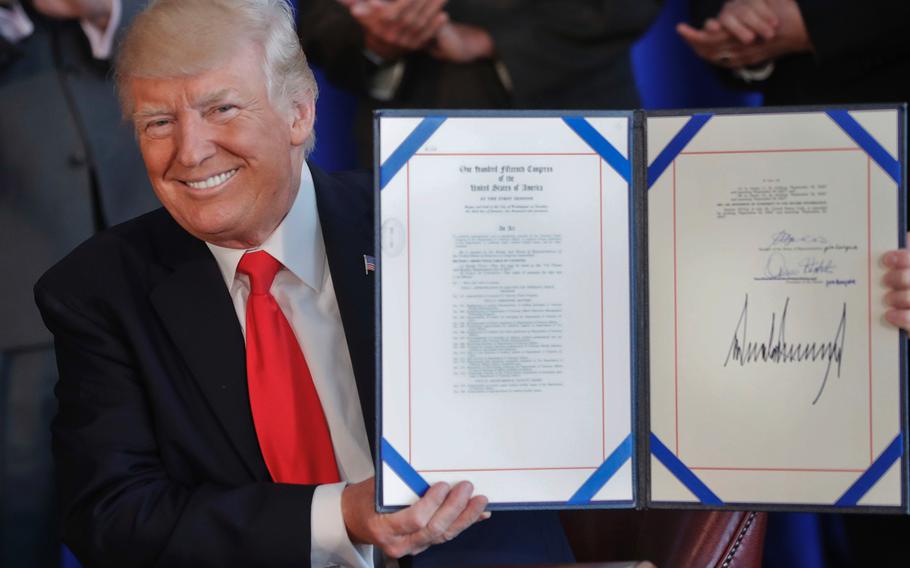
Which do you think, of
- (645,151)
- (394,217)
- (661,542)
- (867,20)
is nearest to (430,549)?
(661,542)

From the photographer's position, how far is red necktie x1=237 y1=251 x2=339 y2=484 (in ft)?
5.25

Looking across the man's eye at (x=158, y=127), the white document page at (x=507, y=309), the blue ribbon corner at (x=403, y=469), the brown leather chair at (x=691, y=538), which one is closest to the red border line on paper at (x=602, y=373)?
the white document page at (x=507, y=309)

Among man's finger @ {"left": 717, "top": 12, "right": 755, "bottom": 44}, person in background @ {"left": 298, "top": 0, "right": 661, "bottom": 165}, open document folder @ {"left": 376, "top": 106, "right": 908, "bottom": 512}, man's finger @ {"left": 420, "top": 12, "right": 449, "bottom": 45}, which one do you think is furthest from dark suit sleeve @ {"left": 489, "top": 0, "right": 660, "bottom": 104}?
open document folder @ {"left": 376, "top": 106, "right": 908, "bottom": 512}

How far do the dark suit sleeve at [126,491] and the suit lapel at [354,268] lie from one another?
197 mm

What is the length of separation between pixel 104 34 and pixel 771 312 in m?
1.67

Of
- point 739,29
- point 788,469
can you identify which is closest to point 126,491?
point 788,469

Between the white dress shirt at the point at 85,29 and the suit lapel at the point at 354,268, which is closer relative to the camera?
the suit lapel at the point at 354,268

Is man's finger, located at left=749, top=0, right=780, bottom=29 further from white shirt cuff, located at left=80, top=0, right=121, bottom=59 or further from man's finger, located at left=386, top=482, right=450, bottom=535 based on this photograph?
man's finger, located at left=386, top=482, right=450, bottom=535

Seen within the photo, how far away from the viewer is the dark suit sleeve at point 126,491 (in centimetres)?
148

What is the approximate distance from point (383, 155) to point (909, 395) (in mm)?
752

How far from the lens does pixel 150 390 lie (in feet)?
5.26

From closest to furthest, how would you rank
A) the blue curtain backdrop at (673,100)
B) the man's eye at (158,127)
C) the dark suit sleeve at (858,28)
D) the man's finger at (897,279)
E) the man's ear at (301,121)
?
the man's finger at (897,279), the man's eye at (158,127), the man's ear at (301,121), the dark suit sleeve at (858,28), the blue curtain backdrop at (673,100)
